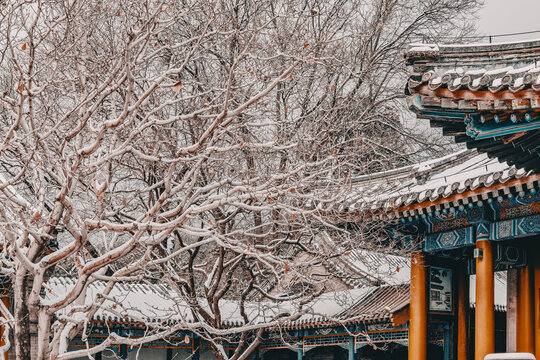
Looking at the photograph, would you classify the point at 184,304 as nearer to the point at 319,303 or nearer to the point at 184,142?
the point at 184,142

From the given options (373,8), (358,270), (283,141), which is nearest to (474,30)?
(373,8)

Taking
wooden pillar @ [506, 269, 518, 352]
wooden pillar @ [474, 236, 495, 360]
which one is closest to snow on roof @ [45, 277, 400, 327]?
wooden pillar @ [506, 269, 518, 352]

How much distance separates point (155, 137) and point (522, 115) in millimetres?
6804

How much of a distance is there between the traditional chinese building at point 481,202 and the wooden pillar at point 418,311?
0.01 m

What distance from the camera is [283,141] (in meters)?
11.6

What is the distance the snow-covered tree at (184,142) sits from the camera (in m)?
7.30

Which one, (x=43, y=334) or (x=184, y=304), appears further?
(x=184, y=304)

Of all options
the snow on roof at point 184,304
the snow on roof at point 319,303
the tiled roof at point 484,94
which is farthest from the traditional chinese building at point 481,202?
the snow on roof at point 184,304

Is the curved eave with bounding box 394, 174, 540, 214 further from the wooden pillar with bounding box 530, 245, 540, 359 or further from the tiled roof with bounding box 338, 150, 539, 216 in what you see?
the wooden pillar with bounding box 530, 245, 540, 359

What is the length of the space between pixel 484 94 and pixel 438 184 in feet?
16.0

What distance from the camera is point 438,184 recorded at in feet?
34.5

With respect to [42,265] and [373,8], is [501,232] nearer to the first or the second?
[42,265]

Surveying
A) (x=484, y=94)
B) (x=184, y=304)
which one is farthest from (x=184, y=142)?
(x=484, y=94)

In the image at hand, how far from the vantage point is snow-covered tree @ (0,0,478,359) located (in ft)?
24.0
